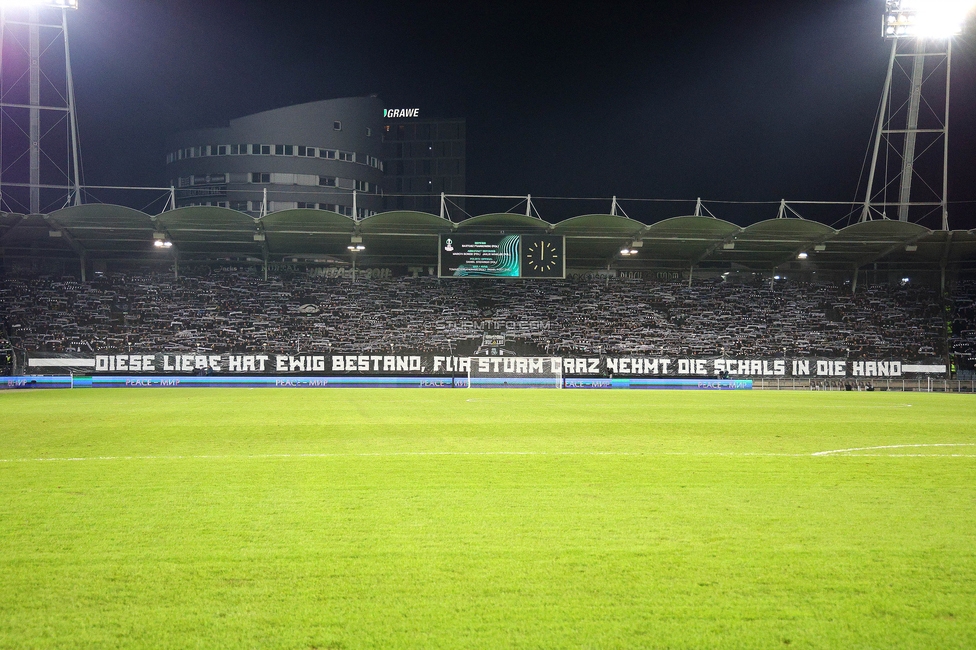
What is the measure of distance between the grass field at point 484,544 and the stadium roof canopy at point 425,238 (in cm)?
2703

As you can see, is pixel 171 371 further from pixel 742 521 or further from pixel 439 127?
pixel 439 127

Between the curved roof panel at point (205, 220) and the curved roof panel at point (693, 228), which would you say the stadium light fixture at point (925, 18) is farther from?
the curved roof panel at point (205, 220)

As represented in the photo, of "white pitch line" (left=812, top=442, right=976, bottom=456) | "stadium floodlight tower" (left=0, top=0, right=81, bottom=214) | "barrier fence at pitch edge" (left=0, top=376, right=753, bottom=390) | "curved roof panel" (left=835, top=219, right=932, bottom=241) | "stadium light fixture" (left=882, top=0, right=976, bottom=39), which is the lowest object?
"barrier fence at pitch edge" (left=0, top=376, right=753, bottom=390)

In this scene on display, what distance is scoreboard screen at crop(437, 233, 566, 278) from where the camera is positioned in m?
37.3

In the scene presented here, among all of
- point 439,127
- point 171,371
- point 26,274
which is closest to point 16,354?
point 171,371

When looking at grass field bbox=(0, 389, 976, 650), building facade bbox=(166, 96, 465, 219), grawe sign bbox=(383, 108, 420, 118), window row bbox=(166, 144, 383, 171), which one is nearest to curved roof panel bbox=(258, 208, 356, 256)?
→ building facade bbox=(166, 96, 465, 219)

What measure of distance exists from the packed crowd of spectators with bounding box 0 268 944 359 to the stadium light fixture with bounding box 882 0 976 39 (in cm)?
1708

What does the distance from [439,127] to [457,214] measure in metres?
14.2

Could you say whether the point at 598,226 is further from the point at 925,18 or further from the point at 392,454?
the point at 392,454

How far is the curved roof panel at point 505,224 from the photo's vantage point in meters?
37.0

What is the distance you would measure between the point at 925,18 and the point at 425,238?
96.0 ft

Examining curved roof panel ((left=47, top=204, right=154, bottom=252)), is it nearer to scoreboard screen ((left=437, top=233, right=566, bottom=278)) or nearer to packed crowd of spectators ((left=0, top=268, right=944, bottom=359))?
packed crowd of spectators ((left=0, top=268, right=944, bottom=359))

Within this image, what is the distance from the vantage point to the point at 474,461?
10.4 metres

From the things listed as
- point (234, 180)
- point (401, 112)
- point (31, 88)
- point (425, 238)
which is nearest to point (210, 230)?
point (31, 88)
